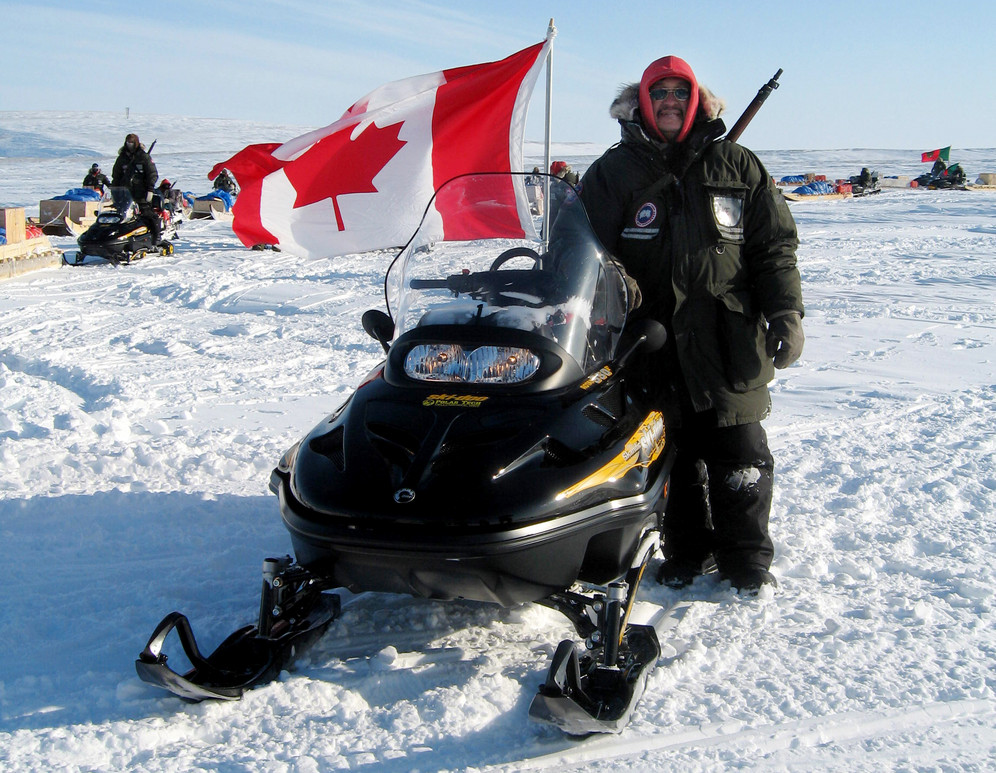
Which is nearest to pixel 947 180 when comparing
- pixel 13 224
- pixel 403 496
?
pixel 13 224

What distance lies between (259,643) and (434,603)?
2.08 ft

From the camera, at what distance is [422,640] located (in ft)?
8.73

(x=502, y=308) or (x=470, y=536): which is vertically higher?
(x=502, y=308)

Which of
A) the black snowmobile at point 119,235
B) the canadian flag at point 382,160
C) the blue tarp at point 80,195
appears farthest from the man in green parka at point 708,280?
the blue tarp at point 80,195

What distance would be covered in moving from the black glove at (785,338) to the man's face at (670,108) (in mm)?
732

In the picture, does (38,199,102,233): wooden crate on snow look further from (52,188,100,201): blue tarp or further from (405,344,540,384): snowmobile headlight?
(405,344,540,384): snowmobile headlight

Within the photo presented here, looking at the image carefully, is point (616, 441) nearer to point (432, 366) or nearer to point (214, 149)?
point (432, 366)

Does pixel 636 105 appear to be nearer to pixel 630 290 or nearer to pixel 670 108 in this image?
pixel 670 108

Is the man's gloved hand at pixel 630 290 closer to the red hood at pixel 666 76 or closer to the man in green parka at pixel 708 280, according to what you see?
the man in green parka at pixel 708 280

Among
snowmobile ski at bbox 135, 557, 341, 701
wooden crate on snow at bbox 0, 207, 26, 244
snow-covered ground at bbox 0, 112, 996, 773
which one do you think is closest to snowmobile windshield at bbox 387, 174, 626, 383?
snowmobile ski at bbox 135, 557, 341, 701

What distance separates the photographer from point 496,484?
225 cm

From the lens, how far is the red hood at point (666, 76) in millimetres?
3033

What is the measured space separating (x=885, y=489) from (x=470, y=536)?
2455 mm

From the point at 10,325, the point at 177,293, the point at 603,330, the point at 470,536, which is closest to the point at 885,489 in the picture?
the point at 603,330
